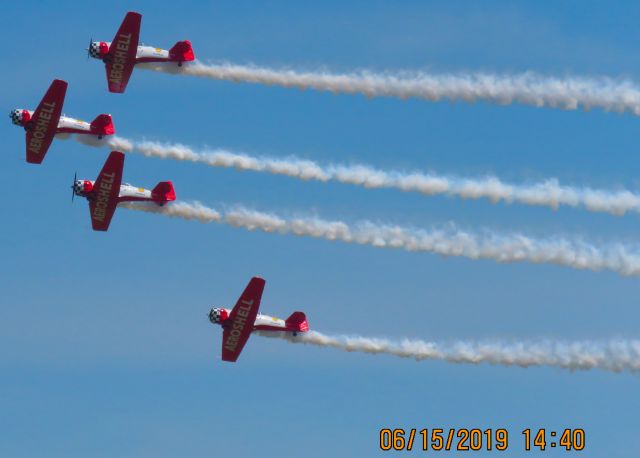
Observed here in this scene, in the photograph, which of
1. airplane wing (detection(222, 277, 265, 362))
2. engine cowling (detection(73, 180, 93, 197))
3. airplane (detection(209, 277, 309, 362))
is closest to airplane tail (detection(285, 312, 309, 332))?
airplane (detection(209, 277, 309, 362))

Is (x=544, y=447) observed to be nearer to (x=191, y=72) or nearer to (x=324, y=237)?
(x=324, y=237)

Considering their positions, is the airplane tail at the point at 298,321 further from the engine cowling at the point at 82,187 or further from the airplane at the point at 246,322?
the engine cowling at the point at 82,187

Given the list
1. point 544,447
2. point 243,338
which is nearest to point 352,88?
point 243,338

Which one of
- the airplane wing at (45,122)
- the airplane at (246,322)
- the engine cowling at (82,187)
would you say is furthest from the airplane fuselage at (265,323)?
the airplane wing at (45,122)

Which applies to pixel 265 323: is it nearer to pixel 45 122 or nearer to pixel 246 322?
pixel 246 322

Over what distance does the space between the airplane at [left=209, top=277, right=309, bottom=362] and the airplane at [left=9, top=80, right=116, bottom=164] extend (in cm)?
963

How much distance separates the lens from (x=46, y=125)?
68.1 m

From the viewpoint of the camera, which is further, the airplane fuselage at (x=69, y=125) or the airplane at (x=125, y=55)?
the airplane fuselage at (x=69, y=125)

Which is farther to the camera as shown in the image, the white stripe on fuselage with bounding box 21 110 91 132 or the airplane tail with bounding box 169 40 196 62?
the white stripe on fuselage with bounding box 21 110 91 132

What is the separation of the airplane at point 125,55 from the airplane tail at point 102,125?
2.64 metres

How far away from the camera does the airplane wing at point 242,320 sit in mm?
66562

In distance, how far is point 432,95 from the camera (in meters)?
59.0

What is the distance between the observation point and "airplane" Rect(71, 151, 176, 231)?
67.5 metres

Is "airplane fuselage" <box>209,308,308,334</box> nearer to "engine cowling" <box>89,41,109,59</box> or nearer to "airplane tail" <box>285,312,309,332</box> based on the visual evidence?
"airplane tail" <box>285,312,309,332</box>
